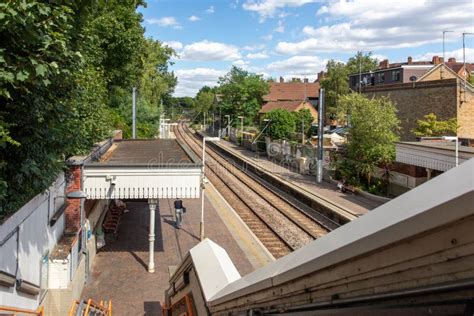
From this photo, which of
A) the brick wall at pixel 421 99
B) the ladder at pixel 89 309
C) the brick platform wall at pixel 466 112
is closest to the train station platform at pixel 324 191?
the brick wall at pixel 421 99

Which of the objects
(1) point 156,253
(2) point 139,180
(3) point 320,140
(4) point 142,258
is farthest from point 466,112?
(2) point 139,180

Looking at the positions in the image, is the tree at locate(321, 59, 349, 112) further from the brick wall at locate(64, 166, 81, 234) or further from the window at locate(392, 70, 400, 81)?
the brick wall at locate(64, 166, 81, 234)

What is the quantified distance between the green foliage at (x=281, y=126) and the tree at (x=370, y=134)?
56.3 ft

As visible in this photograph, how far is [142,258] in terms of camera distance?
14.9 metres

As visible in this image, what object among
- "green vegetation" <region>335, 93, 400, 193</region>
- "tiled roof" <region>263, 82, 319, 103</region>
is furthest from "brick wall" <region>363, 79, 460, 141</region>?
"tiled roof" <region>263, 82, 319, 103</region>

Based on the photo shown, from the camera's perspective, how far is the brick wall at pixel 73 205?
12281 millimetres

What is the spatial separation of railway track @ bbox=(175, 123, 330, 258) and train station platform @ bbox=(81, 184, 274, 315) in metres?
0.69

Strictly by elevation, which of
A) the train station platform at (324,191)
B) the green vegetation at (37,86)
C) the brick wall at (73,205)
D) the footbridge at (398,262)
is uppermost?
the green vegetation at (37,86)

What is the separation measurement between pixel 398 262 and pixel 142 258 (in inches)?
551

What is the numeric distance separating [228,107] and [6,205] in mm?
66166

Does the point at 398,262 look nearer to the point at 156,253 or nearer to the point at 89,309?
the point at 89,309

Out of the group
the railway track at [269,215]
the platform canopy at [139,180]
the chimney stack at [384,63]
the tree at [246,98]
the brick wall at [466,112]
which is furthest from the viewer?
the chimney stack at [384,63]

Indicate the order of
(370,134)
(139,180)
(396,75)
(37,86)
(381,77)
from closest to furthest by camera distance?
1. (37,86)
2. (139,180)
3. (370,134)
4. (396,75)
5. (381,77)

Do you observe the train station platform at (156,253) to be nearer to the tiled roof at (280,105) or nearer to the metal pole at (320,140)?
the metal pole at (320,140)
